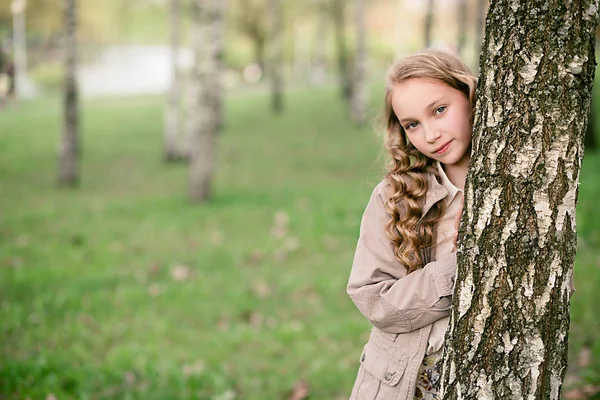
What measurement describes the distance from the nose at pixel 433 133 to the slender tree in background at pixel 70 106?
10133 millimetres

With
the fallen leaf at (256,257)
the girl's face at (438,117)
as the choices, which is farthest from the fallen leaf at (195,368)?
the girl's face at (438,117)

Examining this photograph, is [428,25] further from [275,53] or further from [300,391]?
[275,53]

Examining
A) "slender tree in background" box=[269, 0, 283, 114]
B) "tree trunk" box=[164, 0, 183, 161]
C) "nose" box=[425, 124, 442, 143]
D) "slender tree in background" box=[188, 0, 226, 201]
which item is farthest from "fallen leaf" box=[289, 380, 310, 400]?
"slender tree in background" box=[269, 0, 283, 114]

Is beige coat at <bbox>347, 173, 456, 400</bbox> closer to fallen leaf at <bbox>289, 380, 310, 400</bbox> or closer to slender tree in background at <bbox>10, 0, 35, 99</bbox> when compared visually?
fallen leaf at <bbox>289, 380, 310, 400</bbox>

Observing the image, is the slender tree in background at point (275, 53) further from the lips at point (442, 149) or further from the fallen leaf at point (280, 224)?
the lips at point (442, 149)

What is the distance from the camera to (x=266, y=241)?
7742mm

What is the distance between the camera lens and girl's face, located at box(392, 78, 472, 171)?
2148 mm

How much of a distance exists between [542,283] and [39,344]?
415 cm

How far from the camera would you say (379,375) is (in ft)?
7.11

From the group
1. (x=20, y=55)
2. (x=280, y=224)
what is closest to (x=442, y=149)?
(x=280, y=224)

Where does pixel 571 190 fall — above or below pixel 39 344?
above

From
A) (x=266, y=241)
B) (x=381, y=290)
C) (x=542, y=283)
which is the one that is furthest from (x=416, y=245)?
(x=266, y=241)

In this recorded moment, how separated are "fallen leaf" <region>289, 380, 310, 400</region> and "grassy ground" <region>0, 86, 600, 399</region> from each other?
0.16 ft

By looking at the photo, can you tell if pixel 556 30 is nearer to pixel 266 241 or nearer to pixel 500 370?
pixel 500 370
